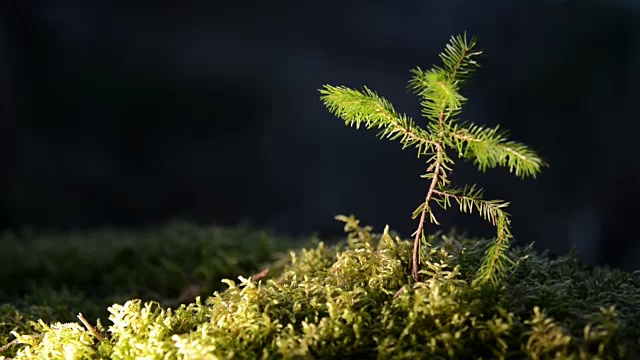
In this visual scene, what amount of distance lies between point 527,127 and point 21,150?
4028 mm

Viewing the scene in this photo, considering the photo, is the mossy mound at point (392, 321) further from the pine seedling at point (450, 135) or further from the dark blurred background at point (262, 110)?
the dark blurred background at point (262, 110)

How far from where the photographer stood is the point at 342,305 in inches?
31.8

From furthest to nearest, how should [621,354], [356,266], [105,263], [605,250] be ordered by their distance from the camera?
[605,250], [105,263], [356,266], [621,354]

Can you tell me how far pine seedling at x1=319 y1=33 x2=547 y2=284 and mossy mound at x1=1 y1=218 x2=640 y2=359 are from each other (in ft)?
0.16

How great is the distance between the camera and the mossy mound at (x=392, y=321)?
728mm

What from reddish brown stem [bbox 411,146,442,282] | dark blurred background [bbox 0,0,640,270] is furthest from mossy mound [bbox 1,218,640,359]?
dark blurred background [bbox 0,0,640,270]

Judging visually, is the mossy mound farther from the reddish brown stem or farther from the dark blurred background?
the dark blurred background

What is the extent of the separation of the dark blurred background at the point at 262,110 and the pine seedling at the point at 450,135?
239 cm

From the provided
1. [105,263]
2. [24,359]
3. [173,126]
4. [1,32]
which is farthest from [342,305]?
[1,32]

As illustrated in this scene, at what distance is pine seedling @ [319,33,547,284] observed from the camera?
0.77 meters

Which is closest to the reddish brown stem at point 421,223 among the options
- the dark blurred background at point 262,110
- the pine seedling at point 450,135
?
the pine seedling at point 450,135

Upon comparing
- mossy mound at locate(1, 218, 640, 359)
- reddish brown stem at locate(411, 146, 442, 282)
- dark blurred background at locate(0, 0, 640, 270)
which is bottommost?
mossy mound at locate(1, 218, 640, 359)

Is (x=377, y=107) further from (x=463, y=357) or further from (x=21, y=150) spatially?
(x=21, y=150)

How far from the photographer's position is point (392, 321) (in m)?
0.77
